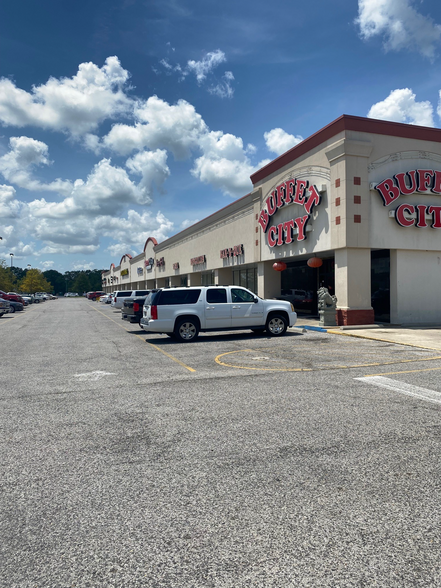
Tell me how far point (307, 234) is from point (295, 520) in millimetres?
17765

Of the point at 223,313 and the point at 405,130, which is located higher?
the point at 405,130

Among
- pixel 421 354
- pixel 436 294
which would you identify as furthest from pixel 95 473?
pixel 436 294

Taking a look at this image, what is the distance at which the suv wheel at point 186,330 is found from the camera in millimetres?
14398

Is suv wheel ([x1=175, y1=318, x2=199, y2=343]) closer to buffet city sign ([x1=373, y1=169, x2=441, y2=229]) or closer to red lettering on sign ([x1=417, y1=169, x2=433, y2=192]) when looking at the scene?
buffet city sign ([x1=373, y1=169, x2=441, y2=229])

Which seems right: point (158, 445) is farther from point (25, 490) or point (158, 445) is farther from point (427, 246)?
point (427, 246)

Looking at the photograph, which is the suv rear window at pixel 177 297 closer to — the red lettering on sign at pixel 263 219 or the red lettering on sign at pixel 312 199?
the red lettering on sign at pixel 312 199

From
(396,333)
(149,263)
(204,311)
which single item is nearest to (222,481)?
(204,311)

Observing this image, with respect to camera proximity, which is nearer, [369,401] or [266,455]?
[266,455]

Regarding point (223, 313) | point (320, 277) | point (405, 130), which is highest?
point (405, 130)

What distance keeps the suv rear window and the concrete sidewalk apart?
240 inches

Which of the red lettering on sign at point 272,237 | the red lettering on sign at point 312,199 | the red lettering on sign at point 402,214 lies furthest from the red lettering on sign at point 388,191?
the red lettering on sign at point 272,237

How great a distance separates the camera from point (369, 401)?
6.59 meters

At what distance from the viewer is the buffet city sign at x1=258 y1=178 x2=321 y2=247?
19.6m

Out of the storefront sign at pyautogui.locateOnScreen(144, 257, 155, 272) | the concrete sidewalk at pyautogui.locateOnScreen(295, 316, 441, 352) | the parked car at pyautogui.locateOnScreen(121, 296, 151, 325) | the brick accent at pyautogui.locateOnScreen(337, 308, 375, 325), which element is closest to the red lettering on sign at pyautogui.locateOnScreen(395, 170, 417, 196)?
the brick accent at pyautogui.locateOnScreen(337, 308, 375, 325)
